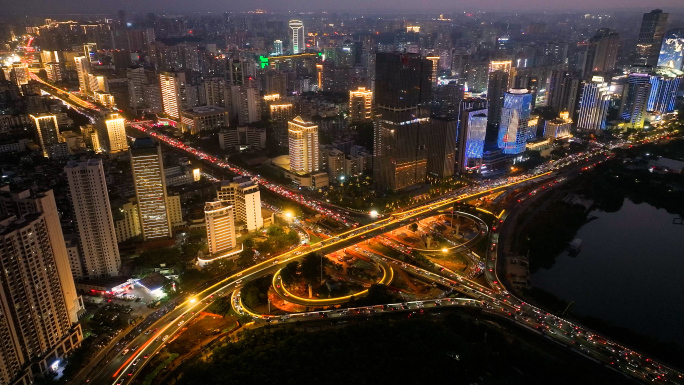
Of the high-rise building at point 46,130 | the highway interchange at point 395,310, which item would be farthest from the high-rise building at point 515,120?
the high-rise building at point 46,130

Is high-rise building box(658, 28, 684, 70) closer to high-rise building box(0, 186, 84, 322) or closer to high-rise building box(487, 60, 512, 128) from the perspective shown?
high-rise building box(487, 60, 512, 128)

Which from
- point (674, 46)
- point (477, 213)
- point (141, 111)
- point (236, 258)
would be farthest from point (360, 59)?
point (236, 258)

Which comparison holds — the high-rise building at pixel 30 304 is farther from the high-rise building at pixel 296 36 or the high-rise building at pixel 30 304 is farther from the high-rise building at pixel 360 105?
the high-rise building at pixel 296 36

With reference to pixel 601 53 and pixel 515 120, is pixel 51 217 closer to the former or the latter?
pixel 515 120

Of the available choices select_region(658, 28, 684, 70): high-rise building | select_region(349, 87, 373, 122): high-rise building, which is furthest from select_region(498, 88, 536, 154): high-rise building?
select_region(658, 28, 684, 70): high-rise building

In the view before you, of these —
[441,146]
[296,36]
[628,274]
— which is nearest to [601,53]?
[441,146]

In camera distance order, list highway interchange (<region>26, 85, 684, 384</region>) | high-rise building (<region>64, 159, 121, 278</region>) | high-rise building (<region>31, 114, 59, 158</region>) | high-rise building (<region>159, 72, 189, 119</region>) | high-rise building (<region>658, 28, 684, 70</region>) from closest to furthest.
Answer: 1. highway interchange (<region>26, 85, 684, 384</region>)
2. high-rise building (<region>64, 159, 121, 278</region>)
3. high-rise building (<region>31, 114, 59, 158</region>)
4. high-rise building (<region>159, 72, 189, 119</region>)
5. high-rise building (<region>658, 28, 684, 70</region>)

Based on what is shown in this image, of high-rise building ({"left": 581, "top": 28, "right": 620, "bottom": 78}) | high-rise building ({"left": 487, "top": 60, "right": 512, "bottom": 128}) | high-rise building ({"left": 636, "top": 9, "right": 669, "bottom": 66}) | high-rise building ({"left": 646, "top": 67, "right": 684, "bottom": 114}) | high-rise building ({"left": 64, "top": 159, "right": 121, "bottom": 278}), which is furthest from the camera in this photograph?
high-rise building ({"left": 581, "top": 28, "right": 620, "bottom": 78})

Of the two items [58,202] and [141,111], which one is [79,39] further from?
[58,202]
